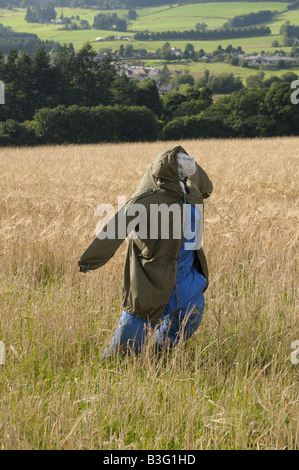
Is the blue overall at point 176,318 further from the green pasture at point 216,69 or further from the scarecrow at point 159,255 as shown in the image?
the green pasture at point 216,69

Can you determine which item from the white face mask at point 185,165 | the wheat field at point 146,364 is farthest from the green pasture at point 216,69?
the white face mask at point 185,165

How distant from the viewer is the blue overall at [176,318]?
323 centimetres

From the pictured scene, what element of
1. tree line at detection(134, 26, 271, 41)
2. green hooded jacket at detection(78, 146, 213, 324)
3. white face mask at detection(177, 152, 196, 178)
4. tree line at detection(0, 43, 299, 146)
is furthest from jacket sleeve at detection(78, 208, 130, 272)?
tree line at detection(134, 26, 271, 41)

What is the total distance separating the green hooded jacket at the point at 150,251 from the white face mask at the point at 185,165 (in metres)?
0.05

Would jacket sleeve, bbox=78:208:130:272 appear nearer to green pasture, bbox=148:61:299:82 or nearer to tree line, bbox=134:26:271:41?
green pasture, bbox=148:61:299:82

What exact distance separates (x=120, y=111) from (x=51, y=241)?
3212 centimetres

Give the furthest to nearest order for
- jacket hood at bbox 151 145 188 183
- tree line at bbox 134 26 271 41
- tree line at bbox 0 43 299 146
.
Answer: tree line at bbox 134 26 271 41, tree line at bbox 0 43 299 146, jacket hood at bbox 151 145 188 183

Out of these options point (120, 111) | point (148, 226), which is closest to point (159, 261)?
point (148, 226)

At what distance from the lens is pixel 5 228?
206 inches

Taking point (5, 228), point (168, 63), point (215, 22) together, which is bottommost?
point (5, 228)

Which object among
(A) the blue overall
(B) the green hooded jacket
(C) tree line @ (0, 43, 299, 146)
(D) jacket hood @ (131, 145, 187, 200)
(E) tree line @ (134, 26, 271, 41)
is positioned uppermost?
(E) tree line @ (134, 26, 271, 41)

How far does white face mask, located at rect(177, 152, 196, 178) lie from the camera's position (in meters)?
3.12

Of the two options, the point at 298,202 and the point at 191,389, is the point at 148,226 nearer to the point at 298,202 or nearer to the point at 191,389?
the point at 191,389

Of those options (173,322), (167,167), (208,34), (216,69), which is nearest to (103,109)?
(173,322)
